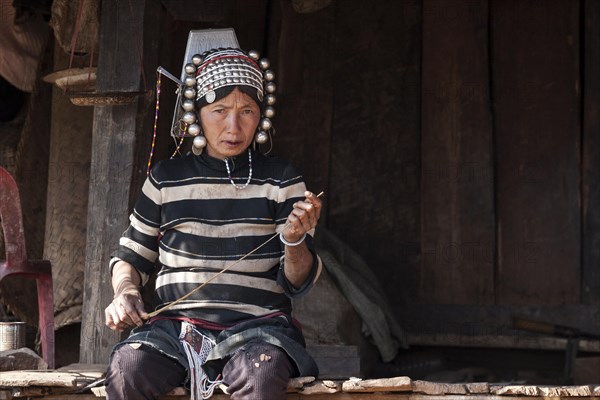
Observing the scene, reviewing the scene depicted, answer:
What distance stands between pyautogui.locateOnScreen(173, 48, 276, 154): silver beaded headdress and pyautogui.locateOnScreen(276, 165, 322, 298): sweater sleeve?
17cm

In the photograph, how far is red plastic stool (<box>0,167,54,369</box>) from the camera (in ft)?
13.6

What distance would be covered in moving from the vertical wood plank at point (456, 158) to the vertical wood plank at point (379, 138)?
0.07 meters

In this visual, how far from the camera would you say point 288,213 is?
12.5ft

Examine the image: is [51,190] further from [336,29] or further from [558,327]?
[558,327]

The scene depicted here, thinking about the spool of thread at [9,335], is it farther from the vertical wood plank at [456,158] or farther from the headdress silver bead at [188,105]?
the vertical wood plank at [456,158]

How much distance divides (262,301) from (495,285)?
2.79m

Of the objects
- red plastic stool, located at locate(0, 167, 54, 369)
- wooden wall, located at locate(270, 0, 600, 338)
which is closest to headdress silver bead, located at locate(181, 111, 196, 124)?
red plastic stool, located at locate(0, 167, 54, 369)

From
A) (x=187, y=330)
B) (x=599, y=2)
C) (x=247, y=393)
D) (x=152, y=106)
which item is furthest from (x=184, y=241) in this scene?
(x=599, y=2)

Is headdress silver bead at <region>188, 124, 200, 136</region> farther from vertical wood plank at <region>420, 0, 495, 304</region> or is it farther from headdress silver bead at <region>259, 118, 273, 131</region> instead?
vertical wood plank at <region>420, 0, 495, 304</region>

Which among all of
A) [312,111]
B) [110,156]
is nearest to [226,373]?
[110,156]

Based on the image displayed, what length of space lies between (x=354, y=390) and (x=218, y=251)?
676mm

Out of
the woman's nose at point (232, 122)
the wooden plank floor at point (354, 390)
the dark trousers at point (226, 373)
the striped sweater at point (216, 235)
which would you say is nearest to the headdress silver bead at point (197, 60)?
the woman's nose at point (232, 122)

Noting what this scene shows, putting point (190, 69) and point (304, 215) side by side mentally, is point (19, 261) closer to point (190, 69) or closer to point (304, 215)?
point (190, 69)

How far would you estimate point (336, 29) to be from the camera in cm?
645
